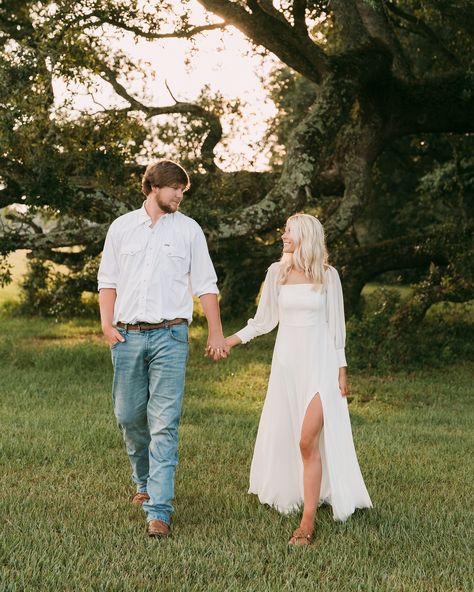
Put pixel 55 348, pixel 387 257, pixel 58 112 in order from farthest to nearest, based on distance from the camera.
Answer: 1. pixel 387 257
2. pixel 55 348
3. pixel 58 112

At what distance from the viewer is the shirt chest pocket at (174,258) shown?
19.3 feet

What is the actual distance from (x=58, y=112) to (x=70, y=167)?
1.17 metres

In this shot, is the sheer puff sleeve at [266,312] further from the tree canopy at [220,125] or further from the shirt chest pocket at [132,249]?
the tree canopy at [220,125]

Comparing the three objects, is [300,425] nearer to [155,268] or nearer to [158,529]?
[158,529]

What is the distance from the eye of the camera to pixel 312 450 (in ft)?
19.4

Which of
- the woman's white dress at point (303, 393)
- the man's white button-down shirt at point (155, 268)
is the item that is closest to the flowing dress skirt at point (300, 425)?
the woman's white dress at point (303, 393)

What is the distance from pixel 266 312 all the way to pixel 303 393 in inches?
26.5

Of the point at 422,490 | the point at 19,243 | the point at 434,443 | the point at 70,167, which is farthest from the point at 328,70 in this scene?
the point at 422,490

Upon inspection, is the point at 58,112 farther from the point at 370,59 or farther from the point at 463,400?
the point at 463,400

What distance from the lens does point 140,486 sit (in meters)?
6.42

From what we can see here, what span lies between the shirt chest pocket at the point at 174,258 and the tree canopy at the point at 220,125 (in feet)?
20.5

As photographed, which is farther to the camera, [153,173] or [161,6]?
[161,6]

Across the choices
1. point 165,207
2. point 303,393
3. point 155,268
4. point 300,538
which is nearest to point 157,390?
point 155,268

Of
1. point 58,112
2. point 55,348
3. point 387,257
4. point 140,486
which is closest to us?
point 140,486
